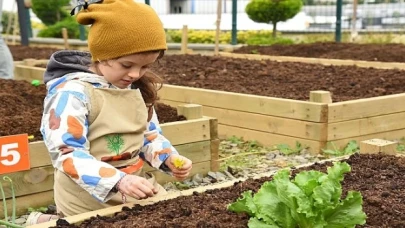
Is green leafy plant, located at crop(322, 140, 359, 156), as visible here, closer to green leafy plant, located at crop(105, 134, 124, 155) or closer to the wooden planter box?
the wooden planter box

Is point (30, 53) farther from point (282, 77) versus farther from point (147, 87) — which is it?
point (147, 87)

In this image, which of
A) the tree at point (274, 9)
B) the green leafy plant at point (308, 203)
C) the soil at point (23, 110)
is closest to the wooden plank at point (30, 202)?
the soil at point (23, 110)

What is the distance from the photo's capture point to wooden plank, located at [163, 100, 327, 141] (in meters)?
5.59

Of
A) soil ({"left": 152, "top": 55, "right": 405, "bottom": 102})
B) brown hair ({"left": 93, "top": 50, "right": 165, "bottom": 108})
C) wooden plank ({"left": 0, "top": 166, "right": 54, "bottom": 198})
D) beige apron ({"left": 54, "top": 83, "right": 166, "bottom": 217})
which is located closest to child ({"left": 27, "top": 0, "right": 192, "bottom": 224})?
beige apron ({"left": 54, "top": 83, "right": 166, "bottom": 217})

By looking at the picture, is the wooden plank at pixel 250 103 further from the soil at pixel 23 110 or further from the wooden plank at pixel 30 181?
the wooden plank at pixel 30 181

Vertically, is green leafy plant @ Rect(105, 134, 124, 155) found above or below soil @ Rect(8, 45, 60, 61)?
above

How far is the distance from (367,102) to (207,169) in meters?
1.67

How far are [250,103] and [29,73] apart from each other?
4406 mm

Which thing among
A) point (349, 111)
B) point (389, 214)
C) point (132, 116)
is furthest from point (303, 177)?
point (349, 111)

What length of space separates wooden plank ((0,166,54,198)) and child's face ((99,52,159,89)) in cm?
137

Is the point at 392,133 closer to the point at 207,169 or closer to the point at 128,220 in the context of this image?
the point at 207,169

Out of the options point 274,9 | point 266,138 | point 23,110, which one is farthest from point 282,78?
point 274,9

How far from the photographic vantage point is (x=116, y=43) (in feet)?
9.56

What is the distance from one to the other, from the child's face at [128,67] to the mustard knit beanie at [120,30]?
0.12 feet
